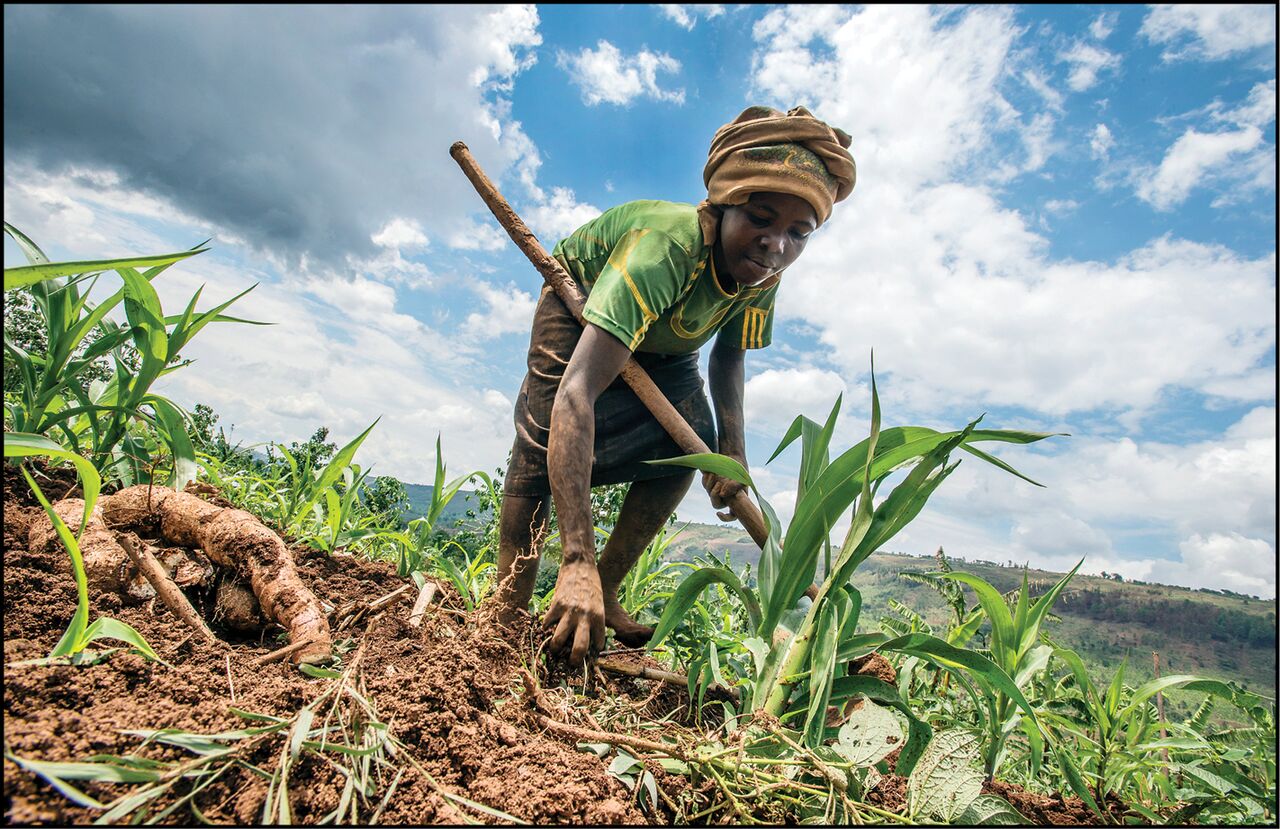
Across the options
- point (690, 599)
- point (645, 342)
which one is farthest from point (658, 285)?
point (690, 599)

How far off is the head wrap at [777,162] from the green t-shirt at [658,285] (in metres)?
0.12

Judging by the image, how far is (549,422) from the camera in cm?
213

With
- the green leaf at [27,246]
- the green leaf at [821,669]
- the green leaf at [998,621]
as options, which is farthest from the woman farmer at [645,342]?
the green leaf at [27,246]

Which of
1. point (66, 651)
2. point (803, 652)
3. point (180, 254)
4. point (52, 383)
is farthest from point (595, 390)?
point (52, 383)

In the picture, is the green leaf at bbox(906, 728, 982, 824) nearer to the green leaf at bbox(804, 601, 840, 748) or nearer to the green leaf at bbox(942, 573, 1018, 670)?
the green leaf at bbox(804, 601, 840, 748)

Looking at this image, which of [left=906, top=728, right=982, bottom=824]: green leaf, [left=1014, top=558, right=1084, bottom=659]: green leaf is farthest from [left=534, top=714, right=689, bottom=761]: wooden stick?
[left=1014, top=558, right=1084, bottom=659]: green leaf

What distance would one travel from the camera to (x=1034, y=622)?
4.66 ft

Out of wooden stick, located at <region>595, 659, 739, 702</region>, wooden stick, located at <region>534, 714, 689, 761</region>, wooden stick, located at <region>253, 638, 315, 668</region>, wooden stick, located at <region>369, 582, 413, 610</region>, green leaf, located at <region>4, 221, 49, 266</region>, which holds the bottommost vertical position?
wooden stick, located at <region>253, 638, 315, 668</region>

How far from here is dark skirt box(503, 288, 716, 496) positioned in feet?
6.97

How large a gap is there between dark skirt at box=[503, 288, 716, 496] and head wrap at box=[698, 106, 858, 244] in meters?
0.59

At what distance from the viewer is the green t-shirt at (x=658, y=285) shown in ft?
5.56

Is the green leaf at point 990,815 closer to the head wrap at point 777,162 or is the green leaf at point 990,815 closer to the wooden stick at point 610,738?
the wooden stick at point 610,738

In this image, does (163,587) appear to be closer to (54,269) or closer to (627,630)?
(54,269)

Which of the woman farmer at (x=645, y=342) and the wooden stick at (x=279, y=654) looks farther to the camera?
the woman farmer at (x=645, y=342)
